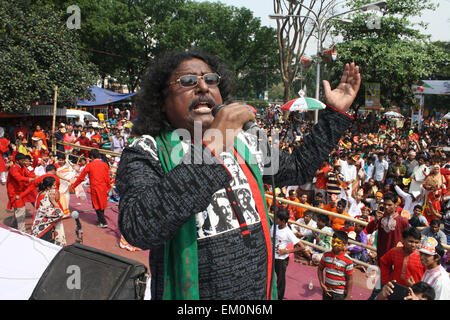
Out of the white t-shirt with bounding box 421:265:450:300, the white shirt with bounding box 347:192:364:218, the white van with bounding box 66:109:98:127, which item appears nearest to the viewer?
the white t-shirt with bounding box 421:265:450:300

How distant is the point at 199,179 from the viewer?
1072 mm

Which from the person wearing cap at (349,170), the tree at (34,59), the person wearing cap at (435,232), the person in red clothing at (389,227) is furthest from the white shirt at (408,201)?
the tree at (34,59)

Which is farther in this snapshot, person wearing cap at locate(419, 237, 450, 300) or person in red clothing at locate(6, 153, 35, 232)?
person in red clothing at locate(6, 153, 35, 232)

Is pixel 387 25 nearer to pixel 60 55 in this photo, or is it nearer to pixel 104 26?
pixel 60 55

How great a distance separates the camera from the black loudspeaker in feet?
5.57

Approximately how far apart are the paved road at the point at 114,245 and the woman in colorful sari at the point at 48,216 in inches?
22.4

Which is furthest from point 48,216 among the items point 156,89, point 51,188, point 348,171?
point 348,171

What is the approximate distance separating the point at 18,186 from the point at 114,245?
2.12 metres

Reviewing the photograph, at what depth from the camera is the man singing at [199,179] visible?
3.51ft

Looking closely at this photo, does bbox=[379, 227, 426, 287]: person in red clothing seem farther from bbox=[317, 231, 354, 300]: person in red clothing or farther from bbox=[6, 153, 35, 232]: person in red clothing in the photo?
bbox=[6, 153, 35, 232]: person in red clothing

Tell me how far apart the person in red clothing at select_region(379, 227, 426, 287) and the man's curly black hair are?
10.00ft

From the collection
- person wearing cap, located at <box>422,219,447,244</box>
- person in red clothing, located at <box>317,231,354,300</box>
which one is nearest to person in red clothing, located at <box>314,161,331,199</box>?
person wearing cap, located at <box>422,219,447,244</box>

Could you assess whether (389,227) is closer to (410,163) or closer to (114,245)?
(114,245)

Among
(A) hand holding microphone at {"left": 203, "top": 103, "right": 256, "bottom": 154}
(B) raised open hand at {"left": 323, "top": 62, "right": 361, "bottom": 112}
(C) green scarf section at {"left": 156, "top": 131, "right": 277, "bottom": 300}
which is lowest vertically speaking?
(C) green scarf section at {"left": 156, "top": 131, "right": 277, "bottom": 300}
